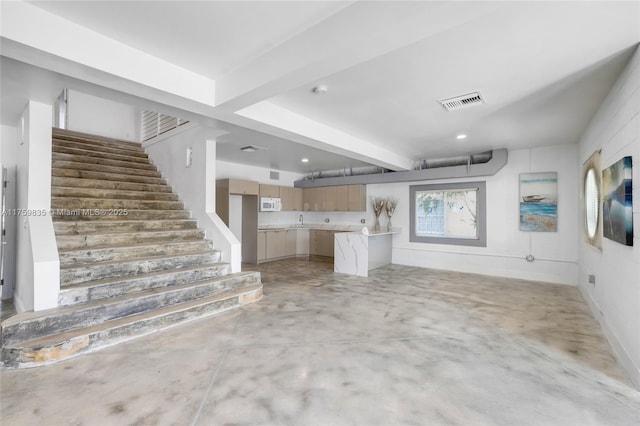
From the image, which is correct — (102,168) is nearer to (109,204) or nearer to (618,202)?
(109,204)

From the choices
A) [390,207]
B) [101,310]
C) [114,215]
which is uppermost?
[390,207]

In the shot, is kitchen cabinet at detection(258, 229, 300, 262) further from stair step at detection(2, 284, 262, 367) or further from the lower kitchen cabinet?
stair step at detection(2, 284, 262, 367)

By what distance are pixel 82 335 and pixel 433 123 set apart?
15.4 ft

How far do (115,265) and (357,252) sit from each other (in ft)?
13.4

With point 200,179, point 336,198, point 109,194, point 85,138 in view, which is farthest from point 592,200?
point 85,138

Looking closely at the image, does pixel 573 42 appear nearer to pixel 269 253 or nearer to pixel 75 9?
pixel 75 9

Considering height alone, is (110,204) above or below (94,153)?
below

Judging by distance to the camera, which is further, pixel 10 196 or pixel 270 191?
pixel 270 191

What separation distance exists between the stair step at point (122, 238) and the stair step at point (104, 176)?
1569mm

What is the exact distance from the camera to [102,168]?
5.30 m

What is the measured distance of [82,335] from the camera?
270 centimetres

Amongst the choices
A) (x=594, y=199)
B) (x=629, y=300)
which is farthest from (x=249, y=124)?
(x=594, y=199)

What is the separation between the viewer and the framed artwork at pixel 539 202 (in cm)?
544

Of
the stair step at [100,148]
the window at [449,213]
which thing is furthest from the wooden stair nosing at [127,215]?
the window at [449,213]
